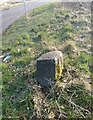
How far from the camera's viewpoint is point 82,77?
326 inches

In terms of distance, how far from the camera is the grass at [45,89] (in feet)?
24.4

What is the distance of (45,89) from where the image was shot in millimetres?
7875

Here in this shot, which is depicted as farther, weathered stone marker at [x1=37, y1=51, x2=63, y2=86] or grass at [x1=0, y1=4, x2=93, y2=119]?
weathered stone marker at [x1=37, y1=51, x2=63, y2=86]

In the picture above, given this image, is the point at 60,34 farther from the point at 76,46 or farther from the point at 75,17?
the point at 75,17

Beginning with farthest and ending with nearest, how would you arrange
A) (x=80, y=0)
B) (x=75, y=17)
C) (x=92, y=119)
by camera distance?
1. (x=80, y=0)
2. (x=75, y=17)
3. (x=92, y=119)

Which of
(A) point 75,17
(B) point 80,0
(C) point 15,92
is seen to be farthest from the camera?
(B) point 80,0

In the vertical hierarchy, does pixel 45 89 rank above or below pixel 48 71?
below

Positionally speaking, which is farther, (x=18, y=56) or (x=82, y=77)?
(x=18, y=56)

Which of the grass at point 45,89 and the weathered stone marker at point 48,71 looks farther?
the weathered stone marker at point 48,71

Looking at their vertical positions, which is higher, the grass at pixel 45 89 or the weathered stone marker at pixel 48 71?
the weathered stone marker at pixel 48 71

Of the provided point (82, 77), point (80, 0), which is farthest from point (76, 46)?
point (80, 0)

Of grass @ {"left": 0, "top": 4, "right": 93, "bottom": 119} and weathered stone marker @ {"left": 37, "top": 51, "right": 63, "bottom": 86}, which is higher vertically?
weathered stone marker @ {"left": 37, "top": 51, "right": 63, "bottom": 86}

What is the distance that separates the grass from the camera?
7.43 metres

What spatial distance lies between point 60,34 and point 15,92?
12.5 feet
